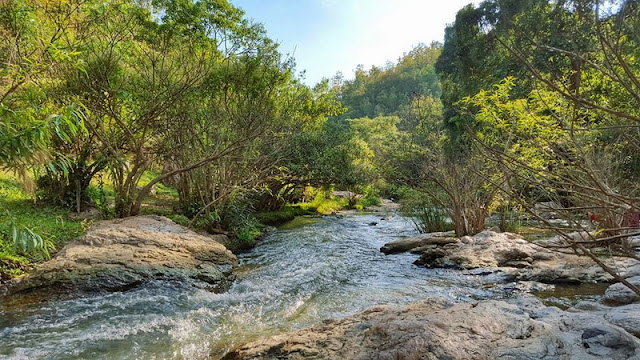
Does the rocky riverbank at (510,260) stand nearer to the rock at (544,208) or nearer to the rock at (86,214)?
the rock at (544,208)

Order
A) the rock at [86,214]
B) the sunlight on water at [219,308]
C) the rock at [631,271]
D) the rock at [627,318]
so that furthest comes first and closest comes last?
the rock at [86,214] < the rock at [631,271] < the sunlight on water at [219,308] < the rock at [627,318]

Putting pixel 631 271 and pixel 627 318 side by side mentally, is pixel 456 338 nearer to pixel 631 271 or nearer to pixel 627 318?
pixel 627 318

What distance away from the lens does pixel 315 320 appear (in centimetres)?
551

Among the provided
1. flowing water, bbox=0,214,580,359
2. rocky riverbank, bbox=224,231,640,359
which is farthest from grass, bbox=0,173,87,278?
rocky riverbank, bbox=224,231,640,359

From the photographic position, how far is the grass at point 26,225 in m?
6.21

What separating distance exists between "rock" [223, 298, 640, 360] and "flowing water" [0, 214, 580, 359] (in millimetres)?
1273

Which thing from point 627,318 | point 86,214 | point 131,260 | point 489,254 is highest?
point 86,214

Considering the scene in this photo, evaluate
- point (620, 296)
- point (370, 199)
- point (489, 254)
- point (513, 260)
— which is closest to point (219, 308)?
point (620, 296)

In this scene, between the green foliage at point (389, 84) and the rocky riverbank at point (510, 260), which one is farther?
the green foliage at point (389, 84)

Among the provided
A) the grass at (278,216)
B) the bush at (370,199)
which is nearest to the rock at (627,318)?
the grass at (278,216)

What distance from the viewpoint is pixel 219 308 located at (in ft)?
19.6

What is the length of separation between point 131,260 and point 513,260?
846cm

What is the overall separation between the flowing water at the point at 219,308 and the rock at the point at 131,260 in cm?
35

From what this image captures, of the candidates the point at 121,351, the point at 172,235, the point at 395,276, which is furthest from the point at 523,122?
the point at 172,235
